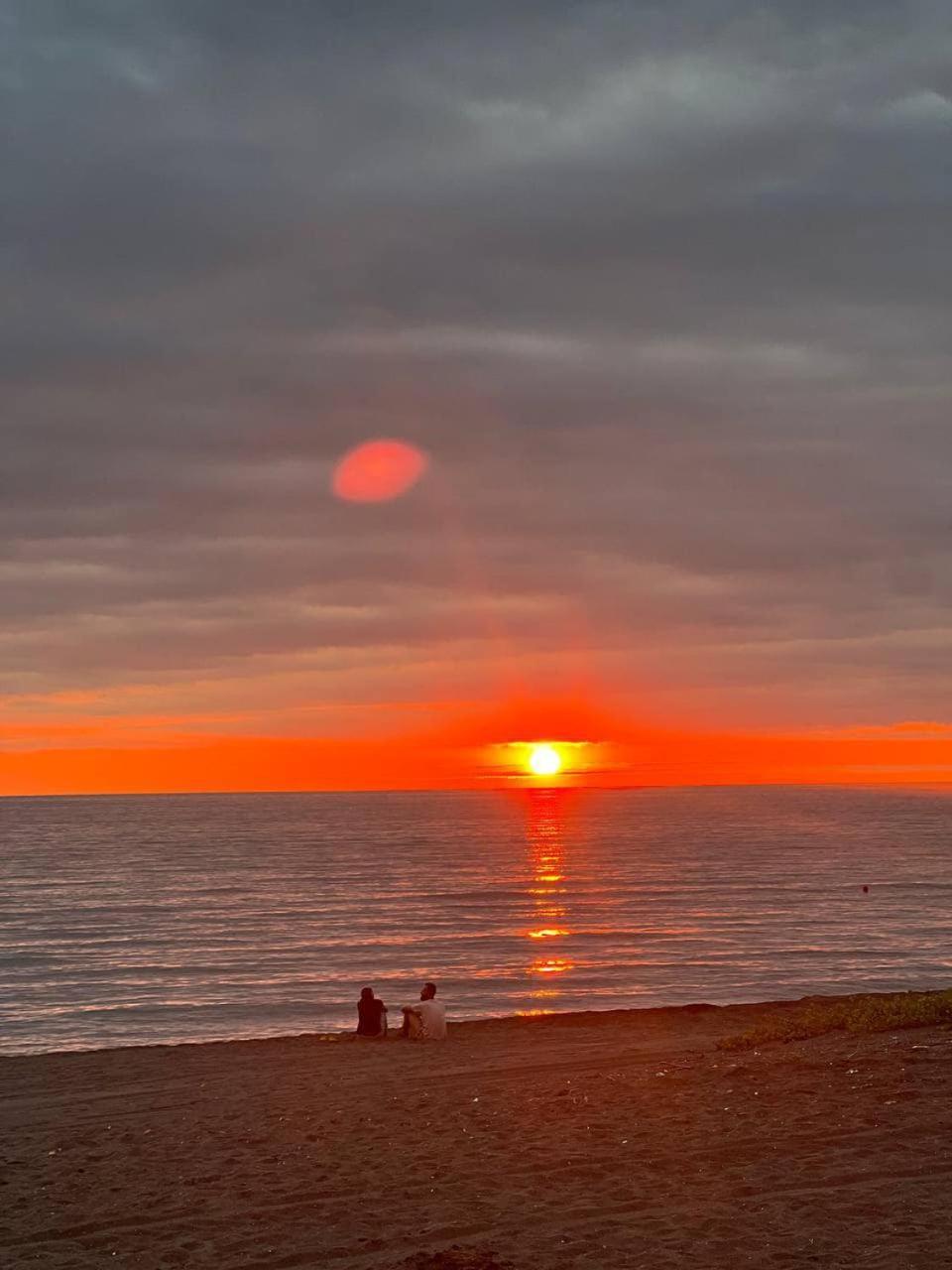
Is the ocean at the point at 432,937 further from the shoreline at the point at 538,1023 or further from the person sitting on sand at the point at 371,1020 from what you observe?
the person sitting on sand at the point at 371,1020

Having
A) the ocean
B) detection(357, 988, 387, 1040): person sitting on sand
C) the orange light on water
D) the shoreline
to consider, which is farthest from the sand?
the orange light on water

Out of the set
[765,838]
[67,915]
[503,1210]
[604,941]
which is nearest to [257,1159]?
[503,1210]

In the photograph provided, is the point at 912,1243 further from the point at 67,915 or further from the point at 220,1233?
the point at 67,915

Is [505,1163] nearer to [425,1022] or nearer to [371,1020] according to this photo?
[425,1022]

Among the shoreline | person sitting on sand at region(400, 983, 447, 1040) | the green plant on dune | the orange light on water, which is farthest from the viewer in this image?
the orange light on water

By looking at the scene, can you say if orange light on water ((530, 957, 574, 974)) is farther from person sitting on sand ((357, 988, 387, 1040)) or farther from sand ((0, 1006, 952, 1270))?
sand ((0, 1006, 952, 1270))

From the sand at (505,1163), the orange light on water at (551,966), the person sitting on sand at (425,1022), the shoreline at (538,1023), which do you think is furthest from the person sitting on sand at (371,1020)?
the orange light on water at (551,966)

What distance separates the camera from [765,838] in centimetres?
17612

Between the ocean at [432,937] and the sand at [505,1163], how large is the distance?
1694 centimetres

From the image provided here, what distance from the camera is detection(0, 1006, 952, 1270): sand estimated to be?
13.2 metres

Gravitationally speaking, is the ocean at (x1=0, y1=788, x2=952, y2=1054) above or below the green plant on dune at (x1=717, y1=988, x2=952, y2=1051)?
above

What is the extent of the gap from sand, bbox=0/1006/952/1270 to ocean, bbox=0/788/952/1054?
55.6 ft

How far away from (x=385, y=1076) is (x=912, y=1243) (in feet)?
43.1

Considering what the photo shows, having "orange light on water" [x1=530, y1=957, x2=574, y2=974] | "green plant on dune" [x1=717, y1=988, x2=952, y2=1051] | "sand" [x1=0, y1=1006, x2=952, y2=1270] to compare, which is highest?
"orange light on water" [x1=530, y1=957, x2=574, y2=974]
